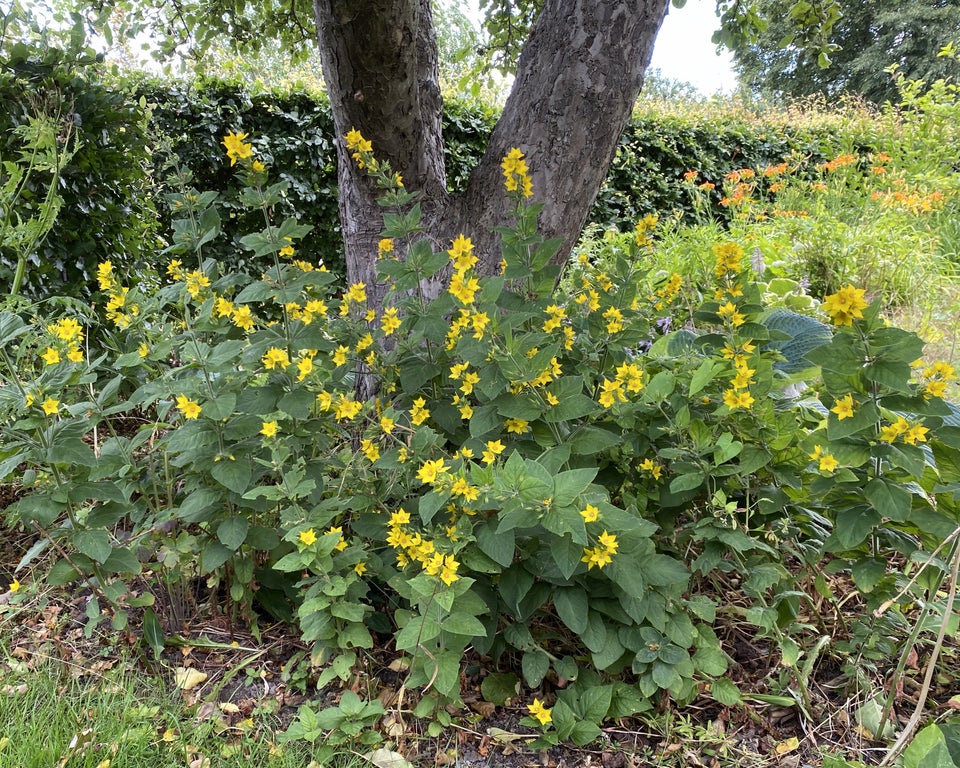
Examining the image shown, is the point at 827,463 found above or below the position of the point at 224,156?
below

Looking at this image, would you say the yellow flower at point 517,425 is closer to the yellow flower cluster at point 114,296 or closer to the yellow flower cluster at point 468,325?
the yellow flower cluster at point 468,325

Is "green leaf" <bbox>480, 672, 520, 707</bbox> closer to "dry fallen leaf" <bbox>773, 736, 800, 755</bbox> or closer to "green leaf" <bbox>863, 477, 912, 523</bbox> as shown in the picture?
"dry fallen leaf" <bbox>773, 736, 800, 755</bbox>

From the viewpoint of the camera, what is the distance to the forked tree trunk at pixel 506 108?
1.99 metres

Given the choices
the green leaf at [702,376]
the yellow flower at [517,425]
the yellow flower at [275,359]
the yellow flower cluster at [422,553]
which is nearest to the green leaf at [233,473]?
the yellow flower at [275,359]

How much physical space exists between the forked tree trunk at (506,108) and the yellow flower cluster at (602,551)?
126cm

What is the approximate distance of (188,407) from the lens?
1.40 m

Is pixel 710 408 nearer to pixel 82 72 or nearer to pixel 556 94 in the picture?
pixel 556 94

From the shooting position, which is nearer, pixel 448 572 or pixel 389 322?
pixel 448 572

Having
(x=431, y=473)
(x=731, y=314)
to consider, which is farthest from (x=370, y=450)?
(x=731, y=314)

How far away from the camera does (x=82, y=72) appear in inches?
112

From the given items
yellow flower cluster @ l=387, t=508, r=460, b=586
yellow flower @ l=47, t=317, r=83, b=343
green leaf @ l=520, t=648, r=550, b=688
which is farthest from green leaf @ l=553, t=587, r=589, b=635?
yellow flower @ l=47, t=317, r=83, b=343

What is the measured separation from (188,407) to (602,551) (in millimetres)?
1006

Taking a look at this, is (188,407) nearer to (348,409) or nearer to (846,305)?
(348,409)

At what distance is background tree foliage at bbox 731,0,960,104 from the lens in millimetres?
21219
